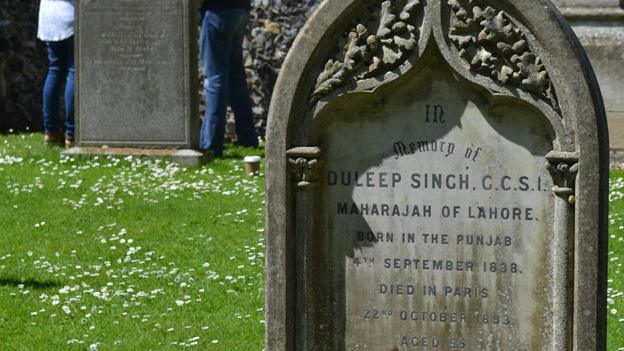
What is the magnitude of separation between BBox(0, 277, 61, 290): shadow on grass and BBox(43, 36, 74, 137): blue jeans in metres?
5.20

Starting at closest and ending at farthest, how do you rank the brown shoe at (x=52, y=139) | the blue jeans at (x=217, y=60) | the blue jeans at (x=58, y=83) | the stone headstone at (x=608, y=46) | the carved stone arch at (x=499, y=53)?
the carved stone arch at (x=499, y=53) → the stone headstone at (x=608, y=46) → the blue jeans at (x=217, y=60) → the blue jeans at (x=58, y=83) → the brown shoe at (x=52, y=139)

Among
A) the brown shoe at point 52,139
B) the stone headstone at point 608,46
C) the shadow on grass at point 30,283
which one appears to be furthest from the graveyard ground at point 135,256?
the brown shoe at point 52,139

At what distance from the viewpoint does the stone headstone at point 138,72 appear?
40.7ft

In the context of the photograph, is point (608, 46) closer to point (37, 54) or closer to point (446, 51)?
point (446, 51)

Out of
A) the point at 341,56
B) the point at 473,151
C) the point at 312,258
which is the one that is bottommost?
the point at 312,258

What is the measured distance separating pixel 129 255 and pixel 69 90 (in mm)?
4691

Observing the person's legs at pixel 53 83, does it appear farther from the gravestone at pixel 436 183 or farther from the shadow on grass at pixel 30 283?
the gravestone at pixel 436 183

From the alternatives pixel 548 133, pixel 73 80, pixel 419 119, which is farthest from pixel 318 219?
pixel 73 80

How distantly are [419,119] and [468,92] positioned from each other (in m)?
0.21

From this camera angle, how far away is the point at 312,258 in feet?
18.5

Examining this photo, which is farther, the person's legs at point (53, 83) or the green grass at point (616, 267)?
A: the person's legs at point (53, 83)

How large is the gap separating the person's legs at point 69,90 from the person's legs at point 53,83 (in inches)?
3.9

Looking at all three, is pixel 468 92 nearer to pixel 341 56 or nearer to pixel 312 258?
pixel 341 56

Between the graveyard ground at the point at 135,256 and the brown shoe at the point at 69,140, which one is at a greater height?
the brown shoe at the point at 69,140
